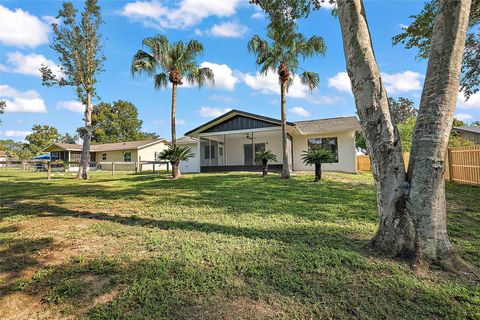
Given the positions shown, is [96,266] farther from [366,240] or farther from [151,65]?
[151,65]

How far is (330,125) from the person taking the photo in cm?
1638

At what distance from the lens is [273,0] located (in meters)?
5.95

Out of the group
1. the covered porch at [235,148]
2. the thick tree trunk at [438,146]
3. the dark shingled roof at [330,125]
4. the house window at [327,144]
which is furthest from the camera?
the covered porch at [235,148]

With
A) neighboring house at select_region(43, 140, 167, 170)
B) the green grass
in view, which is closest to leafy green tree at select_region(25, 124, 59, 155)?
neighboring house at select_region(43, 140, 167, 170)

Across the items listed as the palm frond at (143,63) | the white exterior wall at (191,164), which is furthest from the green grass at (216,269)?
the white exterior wall at (191,164)

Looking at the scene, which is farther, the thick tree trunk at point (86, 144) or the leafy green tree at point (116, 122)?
the leafy green tree at point (116, 122)

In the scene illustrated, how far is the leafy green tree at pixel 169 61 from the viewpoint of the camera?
12148 millimetres

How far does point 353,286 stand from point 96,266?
284cm

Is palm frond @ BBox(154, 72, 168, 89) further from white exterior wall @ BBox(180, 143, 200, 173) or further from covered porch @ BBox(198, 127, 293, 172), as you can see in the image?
white exterior wall @ BBox(180, 143, 200, 173)

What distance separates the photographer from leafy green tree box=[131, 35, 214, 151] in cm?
1215

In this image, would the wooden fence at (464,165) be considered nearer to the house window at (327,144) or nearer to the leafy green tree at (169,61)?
the house window at (327,144)

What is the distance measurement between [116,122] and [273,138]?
119 feet

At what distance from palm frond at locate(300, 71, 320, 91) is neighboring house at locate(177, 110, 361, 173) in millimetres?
2643

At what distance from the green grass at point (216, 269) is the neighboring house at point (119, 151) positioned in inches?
966
